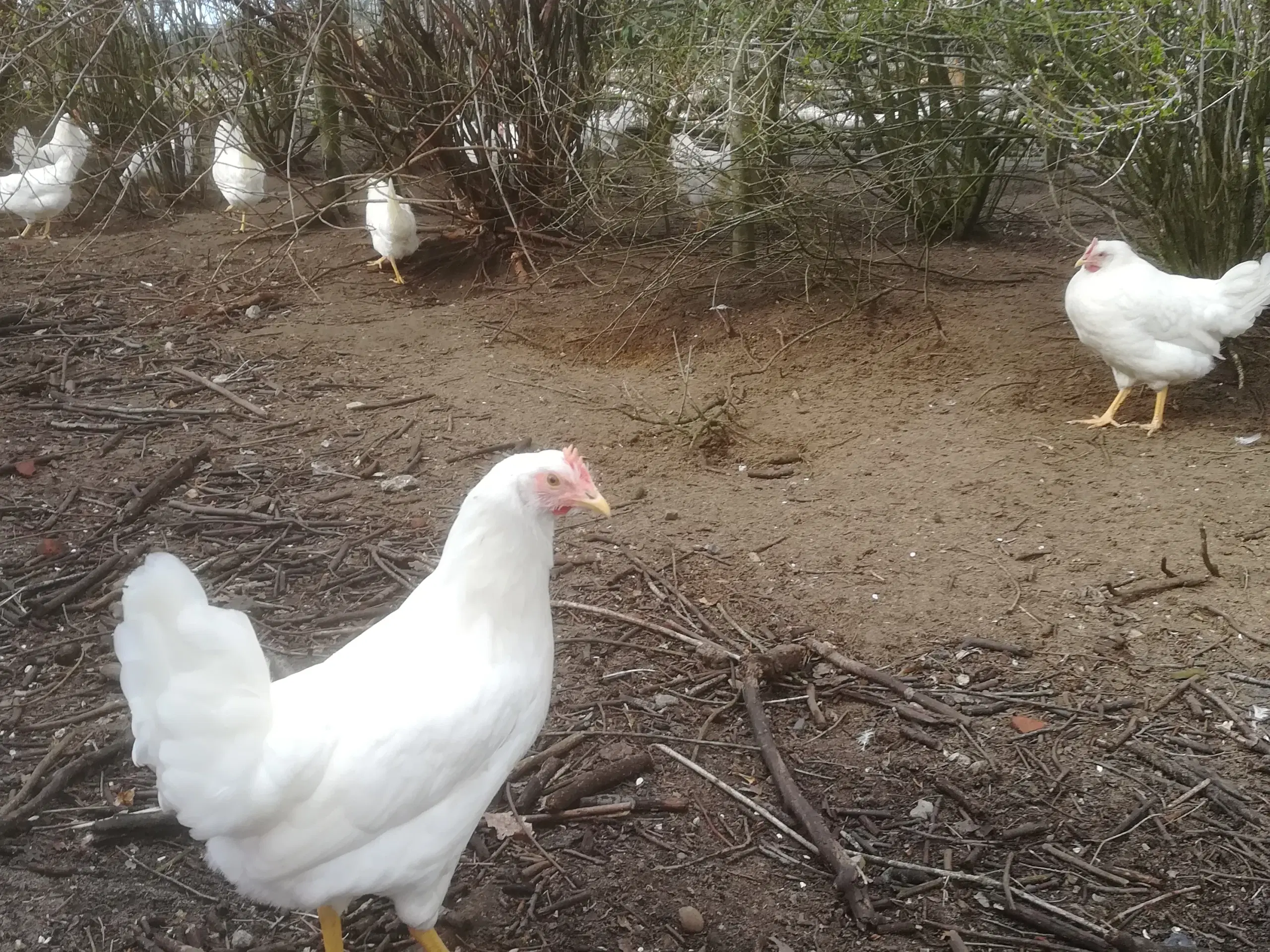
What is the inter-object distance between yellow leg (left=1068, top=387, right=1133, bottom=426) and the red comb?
3.45 meters

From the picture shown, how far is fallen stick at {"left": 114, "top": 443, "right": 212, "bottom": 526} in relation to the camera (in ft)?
13.1

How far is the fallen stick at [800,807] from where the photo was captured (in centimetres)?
233

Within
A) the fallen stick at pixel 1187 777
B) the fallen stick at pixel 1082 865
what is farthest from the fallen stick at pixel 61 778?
the fallen stick at pixel 1187 777

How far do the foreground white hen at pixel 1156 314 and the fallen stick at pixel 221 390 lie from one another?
14.3 feet

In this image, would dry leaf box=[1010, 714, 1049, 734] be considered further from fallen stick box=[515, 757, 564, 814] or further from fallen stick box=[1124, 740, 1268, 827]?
fallen stick box=[515, 757, 564, 814]

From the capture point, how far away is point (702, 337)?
5.90 metres

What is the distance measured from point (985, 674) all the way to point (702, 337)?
3317mm

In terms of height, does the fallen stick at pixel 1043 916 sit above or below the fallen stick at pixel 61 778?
below

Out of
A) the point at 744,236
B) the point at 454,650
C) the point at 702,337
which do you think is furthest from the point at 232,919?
the point at 744,236

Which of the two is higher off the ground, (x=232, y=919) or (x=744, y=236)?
(x=744, y=236)

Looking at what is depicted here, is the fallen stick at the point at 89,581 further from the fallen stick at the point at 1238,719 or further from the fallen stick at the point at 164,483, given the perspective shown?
the fallen stick at the point at 1238,719

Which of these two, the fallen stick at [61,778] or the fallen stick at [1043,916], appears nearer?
the fallen stick at [1043,916]

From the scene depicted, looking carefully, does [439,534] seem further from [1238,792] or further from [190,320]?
[190,320]

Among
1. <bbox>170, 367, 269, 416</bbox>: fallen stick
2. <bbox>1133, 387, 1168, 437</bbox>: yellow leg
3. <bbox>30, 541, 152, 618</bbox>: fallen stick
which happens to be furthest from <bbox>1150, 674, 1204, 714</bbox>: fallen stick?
<bbox>170, 367, 269, 416</bbox>: fallen stick
